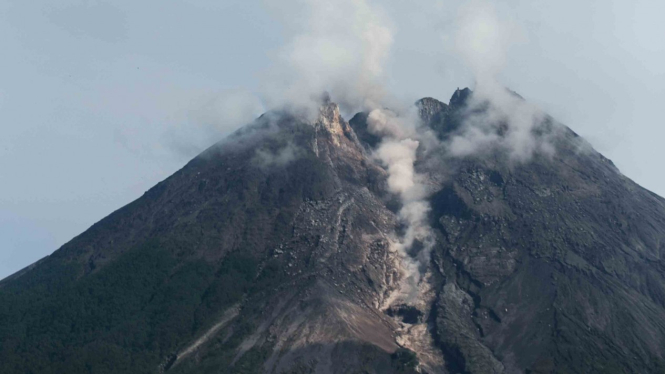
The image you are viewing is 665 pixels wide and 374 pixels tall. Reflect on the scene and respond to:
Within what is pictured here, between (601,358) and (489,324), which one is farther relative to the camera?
(489,324)

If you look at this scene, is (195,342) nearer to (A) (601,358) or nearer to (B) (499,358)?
(B) (499,358)

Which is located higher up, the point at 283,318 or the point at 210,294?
the point at 210,294

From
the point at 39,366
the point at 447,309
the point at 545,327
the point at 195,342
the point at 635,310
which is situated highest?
the point at 39,366

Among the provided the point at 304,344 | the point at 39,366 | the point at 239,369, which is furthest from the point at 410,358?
the point at 39,366

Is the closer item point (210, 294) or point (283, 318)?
point (283, 318)

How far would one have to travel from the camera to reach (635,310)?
191250 millimetres

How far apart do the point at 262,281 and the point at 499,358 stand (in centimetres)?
6041

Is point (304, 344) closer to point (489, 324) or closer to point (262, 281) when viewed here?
point (262, 281)

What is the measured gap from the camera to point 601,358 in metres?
176

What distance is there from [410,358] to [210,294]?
180ft

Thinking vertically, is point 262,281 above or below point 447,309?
above

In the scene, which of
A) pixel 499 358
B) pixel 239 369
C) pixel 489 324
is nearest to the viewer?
pixel 239 369

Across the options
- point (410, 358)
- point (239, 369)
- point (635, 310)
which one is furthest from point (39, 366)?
point (635, 310)

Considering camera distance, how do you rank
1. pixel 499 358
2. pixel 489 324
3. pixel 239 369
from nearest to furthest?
pixel 239 369
pixel 499 358
pixel 489 324
